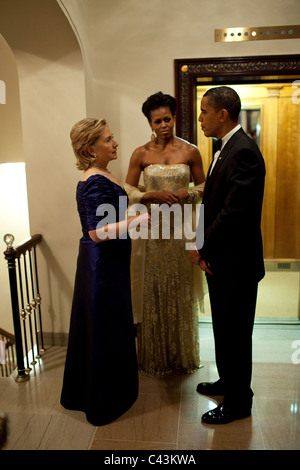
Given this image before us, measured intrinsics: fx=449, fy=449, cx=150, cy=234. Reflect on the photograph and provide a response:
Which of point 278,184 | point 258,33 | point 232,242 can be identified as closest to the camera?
A: point 232,242

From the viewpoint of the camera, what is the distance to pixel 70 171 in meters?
3.38

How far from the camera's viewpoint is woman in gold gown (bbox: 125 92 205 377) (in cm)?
285

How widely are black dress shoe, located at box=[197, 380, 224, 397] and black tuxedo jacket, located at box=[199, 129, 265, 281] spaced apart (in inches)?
33.2

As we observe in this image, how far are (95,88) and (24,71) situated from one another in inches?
21.4

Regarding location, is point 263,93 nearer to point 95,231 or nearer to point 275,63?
point 275,63

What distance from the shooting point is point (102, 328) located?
2518mm

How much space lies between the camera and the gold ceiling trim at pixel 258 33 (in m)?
3.32

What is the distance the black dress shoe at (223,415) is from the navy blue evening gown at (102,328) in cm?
49

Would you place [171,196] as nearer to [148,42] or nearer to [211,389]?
[211,389]

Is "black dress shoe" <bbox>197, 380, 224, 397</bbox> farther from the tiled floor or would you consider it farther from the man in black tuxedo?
A: the man in black tuxedo

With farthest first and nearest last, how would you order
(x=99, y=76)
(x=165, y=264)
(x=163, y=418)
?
1. (x=99, y=76)
2. (x=165, y=264)
3. (x=163, y=418)
